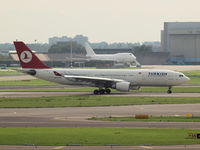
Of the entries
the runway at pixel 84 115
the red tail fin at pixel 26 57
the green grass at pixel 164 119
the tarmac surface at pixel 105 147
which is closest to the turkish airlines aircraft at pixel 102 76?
the red tail fin at pixel 26 57

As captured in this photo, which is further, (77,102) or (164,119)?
(77,102)

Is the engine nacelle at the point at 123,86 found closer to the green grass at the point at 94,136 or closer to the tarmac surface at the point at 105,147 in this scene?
the green grass at the point at 94,136

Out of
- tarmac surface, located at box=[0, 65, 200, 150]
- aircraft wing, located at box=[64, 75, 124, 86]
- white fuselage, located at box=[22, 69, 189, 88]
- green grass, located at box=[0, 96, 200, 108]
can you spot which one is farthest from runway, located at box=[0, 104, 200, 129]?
white fuselage, located at box=[22, 69, 189, 88]

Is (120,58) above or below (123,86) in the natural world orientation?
below

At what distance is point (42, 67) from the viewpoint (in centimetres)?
6444

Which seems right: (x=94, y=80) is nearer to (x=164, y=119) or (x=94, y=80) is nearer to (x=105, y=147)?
(x=164, y=119)

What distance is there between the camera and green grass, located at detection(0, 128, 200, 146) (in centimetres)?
2645

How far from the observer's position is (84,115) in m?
39.3

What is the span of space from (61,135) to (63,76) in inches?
1379

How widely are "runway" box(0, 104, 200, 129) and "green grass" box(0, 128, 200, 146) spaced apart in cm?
237

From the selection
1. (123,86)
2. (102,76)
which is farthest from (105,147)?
(102,76)

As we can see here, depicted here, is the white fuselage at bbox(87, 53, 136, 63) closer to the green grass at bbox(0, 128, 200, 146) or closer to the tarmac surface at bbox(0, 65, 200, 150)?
the tarmac surface at bbox(0, 65, 200, 150)

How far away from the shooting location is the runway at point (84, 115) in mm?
33531

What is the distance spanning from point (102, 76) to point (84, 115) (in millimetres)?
25620
